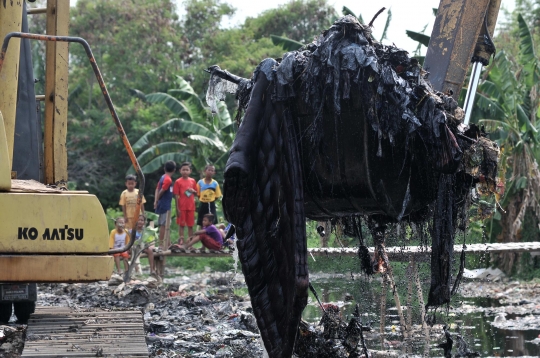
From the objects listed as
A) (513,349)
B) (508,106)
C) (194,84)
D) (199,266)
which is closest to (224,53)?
(194,84)

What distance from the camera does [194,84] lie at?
28.9 meters

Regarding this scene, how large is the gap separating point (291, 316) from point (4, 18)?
2.89 m

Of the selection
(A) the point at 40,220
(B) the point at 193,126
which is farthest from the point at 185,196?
(A) the point at 40,220

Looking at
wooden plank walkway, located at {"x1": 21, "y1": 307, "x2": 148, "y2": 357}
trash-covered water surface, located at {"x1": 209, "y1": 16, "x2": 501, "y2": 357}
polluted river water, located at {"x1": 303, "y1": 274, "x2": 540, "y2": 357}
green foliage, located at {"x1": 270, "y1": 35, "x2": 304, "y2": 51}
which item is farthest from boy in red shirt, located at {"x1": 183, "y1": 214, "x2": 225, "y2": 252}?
trash-covered water surface, located at {"x1": 209, "y1": 16, "x2": 501, "y2": 357}

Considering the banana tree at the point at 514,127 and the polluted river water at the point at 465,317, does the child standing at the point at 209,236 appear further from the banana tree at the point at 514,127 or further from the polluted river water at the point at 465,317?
the banana tree at the point at 514,127

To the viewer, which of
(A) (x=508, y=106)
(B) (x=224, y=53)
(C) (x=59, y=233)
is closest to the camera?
(C) (x=59, y=233)

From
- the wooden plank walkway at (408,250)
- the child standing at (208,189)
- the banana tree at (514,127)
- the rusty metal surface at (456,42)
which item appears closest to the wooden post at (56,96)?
the wooden plank walkway at (408,250)

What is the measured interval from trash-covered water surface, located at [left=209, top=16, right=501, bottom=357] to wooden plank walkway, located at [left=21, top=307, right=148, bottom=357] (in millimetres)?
1278

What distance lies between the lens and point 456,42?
4715 mm

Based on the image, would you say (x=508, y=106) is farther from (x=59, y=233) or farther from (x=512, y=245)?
(x=59, y=233)

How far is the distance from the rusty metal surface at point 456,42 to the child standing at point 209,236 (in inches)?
335

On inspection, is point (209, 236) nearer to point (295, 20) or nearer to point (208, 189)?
point (208, 189)

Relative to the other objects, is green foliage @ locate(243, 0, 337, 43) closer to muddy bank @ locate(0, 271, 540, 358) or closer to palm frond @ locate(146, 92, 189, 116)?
palm frond @ locate(146, 92, 189, 116)

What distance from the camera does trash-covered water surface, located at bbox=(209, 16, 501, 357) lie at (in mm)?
3994
